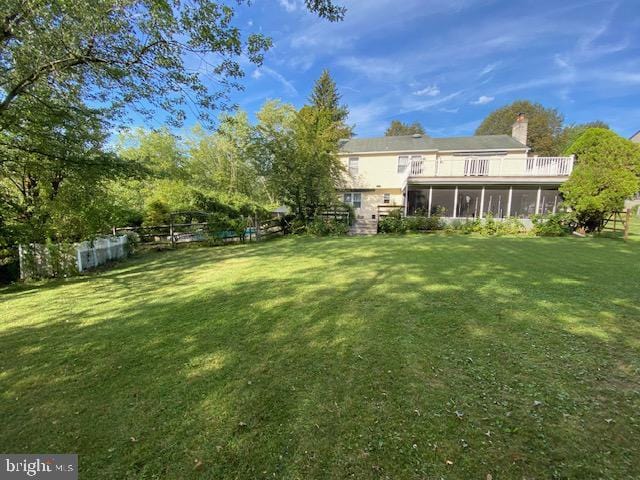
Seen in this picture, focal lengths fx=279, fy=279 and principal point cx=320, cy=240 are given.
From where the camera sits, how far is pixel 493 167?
16.1 meters

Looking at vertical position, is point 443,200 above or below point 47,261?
above

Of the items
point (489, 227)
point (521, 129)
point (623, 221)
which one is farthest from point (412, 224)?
point (521, 129)

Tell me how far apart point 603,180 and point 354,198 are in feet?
43.9

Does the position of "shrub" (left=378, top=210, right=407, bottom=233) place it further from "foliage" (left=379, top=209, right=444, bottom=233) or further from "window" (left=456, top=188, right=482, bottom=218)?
"window" (left=456, top=188, right=482, bottom=218)

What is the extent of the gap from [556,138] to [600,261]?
43.8 meters

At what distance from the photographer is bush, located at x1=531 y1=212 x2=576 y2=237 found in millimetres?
13383

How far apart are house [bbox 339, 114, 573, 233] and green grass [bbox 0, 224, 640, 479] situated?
1157cm

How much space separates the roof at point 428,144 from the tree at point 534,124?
23.8 meters

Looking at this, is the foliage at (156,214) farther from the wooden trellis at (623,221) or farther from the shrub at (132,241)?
the wooden trellis at (623,221)

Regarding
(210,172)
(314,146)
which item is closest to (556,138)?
(314,146)

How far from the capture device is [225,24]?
5738 mm

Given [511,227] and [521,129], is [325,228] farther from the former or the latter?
[521,129]

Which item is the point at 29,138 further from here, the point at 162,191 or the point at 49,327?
the point at 162,191

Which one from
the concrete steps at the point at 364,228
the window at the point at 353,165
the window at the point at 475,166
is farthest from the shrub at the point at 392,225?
the window at the point at 353,165
